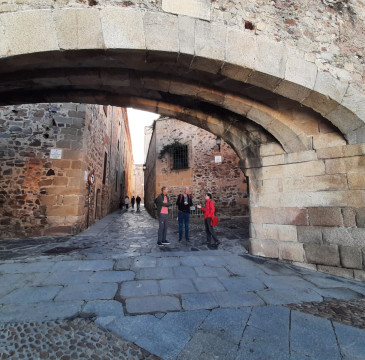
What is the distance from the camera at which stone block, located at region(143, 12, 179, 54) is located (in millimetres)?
2369

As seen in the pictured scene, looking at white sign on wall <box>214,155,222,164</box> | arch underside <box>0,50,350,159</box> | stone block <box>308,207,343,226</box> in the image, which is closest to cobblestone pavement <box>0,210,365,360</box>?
stone block <box>308,207,343,226</box>

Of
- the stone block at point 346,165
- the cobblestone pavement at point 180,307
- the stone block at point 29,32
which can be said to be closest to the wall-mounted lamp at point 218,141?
the stone block at point 346,165

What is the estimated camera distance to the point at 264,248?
12.2 feet

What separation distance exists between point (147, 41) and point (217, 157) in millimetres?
7907

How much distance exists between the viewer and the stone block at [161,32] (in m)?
2.37

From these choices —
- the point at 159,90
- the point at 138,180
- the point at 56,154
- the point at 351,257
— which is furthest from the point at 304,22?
the point at 138,180

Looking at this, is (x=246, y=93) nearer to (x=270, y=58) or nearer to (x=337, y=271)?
(x=270, y=58)

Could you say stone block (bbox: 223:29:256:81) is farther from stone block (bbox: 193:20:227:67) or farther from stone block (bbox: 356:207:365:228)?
stone block (bbox: 356:207:365:228)

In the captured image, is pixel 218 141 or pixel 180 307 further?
pixel 218 141

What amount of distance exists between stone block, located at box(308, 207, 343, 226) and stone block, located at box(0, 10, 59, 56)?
14.0 ft

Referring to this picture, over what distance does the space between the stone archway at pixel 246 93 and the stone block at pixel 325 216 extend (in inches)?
0.5

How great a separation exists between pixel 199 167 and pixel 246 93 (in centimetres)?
692

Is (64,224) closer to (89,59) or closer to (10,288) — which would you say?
(10,288)

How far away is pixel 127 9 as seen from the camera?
235 cm
